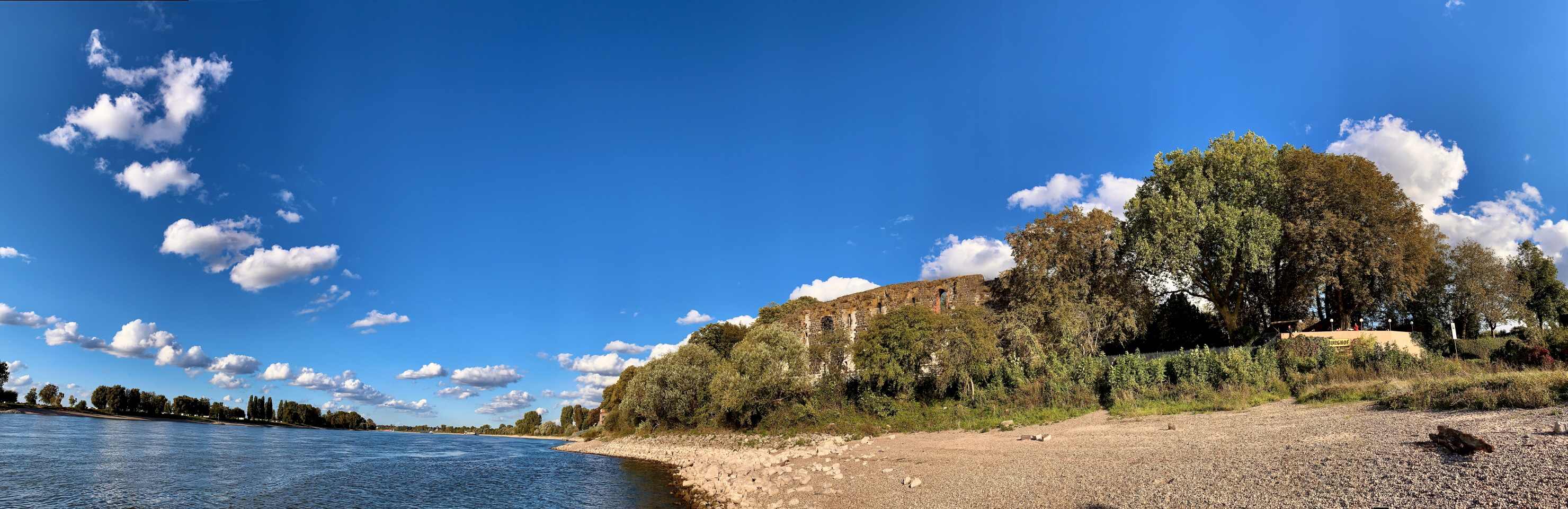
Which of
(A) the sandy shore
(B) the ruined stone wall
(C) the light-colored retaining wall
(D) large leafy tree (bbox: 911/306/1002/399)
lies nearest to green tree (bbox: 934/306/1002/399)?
(D) large leafy tree (bbox: 911/306/1002/399)

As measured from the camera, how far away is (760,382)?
114ft

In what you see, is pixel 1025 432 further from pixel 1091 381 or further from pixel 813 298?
pixel 813 298

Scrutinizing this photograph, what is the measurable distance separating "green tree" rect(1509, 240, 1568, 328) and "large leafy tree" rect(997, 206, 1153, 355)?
70.3ft

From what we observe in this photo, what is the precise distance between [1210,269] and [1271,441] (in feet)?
75.5

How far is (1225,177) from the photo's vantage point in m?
31.8

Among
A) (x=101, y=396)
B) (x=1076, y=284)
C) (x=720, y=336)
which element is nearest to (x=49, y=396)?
(x=101, y=396)

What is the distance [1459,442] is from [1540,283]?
4143 cm

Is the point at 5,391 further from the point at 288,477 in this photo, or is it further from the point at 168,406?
the point at 288,477

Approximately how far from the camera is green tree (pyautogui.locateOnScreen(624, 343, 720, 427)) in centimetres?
4125

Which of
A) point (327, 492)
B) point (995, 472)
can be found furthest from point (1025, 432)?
point (327, 492)

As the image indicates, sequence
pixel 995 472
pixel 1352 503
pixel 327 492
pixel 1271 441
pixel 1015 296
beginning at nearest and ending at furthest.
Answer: pixel 1352 503
pixel 1271 441
pixel 995 472
pixel 327 492
pixel 1015 296

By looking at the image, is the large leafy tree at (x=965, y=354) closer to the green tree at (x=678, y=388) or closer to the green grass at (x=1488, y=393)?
the green tree at (x=678, y=388)

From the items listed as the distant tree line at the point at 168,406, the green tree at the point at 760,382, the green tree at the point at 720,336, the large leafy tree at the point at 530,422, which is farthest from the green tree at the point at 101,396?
the green tree at the point at 760,382

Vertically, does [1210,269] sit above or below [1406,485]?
above
